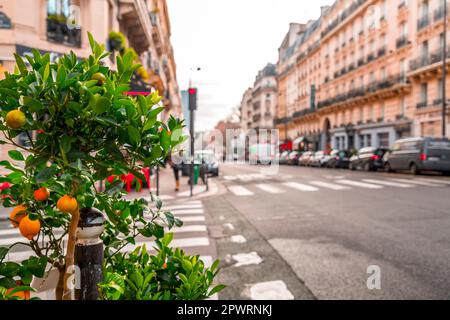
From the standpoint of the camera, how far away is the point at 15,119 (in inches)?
45.7

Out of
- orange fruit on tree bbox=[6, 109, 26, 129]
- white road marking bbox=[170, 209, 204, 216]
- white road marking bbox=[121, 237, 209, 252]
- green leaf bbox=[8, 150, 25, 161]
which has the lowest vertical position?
white road marking bbox=[170, 209, 204, 216]

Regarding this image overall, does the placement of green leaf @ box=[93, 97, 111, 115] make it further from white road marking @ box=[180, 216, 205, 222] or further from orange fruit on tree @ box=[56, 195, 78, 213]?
white road marking @ box=[180, 216, 205, 222]

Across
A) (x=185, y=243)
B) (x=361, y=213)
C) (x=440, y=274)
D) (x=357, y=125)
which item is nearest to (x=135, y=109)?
(x=440, y=274)

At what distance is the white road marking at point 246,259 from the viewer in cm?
434

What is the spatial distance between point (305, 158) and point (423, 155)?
18.4m

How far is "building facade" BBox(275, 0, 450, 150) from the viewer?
82.9 ft

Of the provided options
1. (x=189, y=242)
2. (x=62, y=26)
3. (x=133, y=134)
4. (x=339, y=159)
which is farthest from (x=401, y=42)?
(x=133, y=134)

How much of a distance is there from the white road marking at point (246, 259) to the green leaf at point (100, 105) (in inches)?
135

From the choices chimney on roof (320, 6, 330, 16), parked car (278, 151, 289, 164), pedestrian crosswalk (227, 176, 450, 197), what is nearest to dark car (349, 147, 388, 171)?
pedestrian crosswalk (227, 176, 450, 197)

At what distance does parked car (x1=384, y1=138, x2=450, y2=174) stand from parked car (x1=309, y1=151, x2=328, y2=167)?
1120 centimetres

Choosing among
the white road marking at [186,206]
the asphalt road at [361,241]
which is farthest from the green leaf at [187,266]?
the white road marking at [186,206]

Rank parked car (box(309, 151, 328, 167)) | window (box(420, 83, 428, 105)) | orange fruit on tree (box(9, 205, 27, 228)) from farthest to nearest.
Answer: parked car (box(309, 151, 328, 167)) < window (box(420, 83, 428, 105)) < orange fruit on tree (box(9, 205, 27, 228))

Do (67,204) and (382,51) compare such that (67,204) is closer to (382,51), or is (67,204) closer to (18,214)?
(18,214)
